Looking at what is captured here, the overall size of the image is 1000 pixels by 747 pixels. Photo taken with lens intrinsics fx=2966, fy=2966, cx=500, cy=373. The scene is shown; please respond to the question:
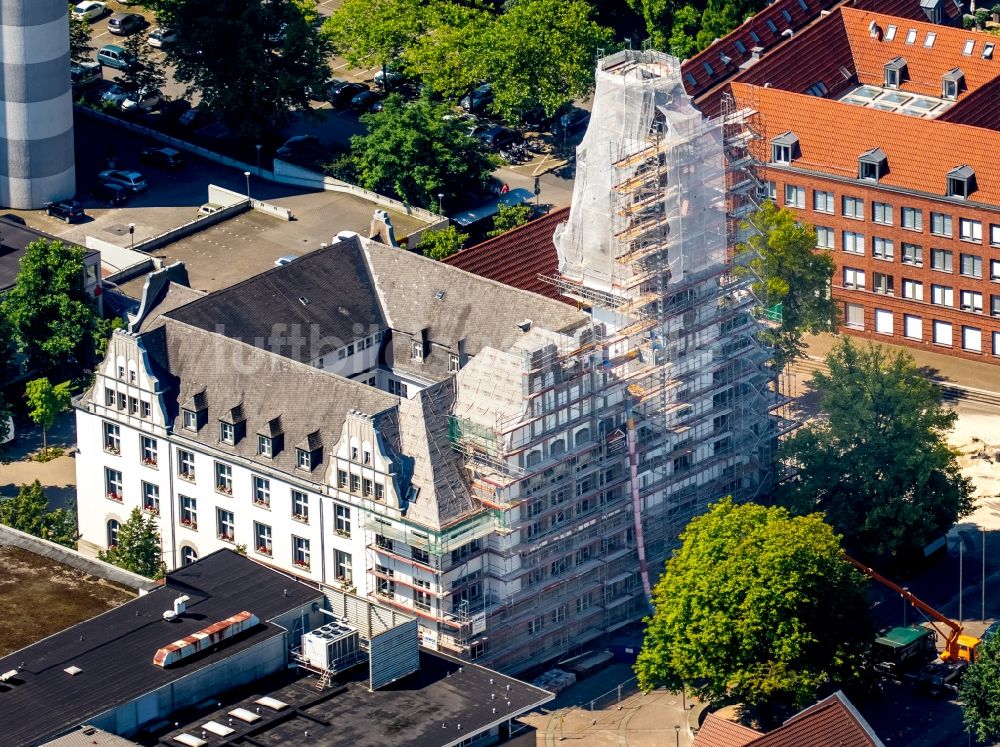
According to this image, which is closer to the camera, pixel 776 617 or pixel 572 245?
pixel 776 617

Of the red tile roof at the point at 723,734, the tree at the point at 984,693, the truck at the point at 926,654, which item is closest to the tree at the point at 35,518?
the red tile roof at the point at 723,734

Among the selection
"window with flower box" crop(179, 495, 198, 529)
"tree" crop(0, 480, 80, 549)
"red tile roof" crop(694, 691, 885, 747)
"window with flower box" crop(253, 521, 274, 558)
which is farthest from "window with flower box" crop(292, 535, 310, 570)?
"red tile roof" crop(694, 691, 885, 747)

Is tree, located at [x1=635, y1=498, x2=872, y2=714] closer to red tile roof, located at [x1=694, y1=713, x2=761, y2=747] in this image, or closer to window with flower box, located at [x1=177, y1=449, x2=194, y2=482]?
red tile roof, located at [x1=694, y1=713, x2=761, y2=747]

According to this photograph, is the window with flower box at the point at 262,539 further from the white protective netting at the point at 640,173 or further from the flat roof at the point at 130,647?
the white protective netting at the point at 640,173

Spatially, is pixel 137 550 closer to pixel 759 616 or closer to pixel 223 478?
pixel 223 478

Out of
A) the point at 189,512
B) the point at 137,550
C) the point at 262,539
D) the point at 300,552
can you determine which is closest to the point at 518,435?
the point at 300,552

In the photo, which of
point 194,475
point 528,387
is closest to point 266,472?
point 194,475

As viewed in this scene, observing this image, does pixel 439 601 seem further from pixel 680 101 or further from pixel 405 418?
pixel 680 101
